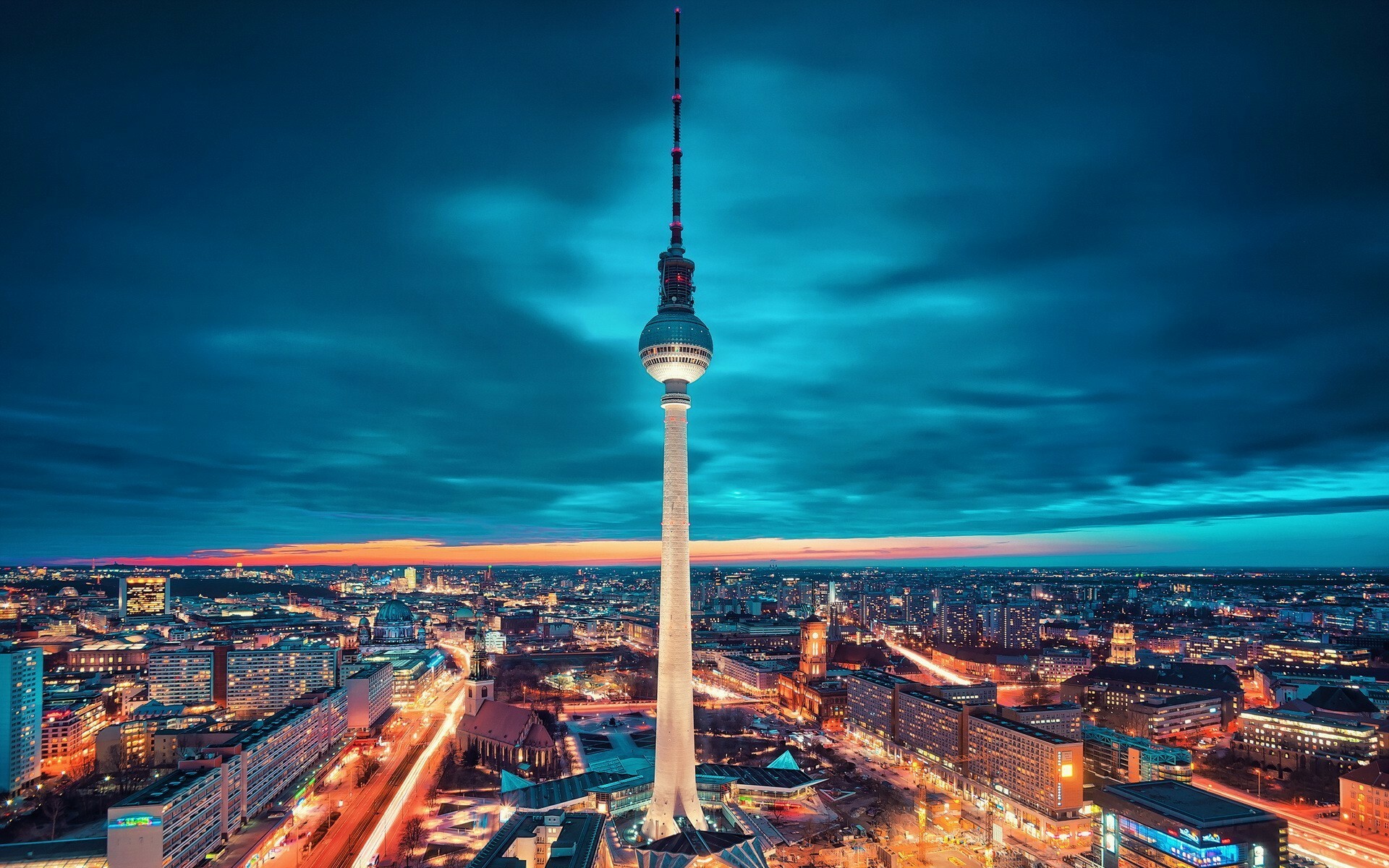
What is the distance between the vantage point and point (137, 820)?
38188 millimetres

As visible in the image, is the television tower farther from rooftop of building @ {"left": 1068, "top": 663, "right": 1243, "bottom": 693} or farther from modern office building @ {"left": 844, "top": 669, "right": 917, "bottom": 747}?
rooftop of building @ {"left": 1068, "top": 663, "right": 1243, "bottom": 693}

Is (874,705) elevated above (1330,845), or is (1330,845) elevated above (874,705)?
(874,705)

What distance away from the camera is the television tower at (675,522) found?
4478 centimetres

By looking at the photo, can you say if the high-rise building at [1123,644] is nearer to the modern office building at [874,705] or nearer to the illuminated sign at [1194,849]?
the modern office building at [874,705]

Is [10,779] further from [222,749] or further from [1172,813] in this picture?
[1172,813]

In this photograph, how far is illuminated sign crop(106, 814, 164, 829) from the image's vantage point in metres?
37.9

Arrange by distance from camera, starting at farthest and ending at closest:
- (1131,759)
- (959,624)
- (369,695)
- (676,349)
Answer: (959,624)
(369,695)
(1131,759)
(676,349)

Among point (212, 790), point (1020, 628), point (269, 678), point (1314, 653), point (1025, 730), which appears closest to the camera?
point (212, 790)

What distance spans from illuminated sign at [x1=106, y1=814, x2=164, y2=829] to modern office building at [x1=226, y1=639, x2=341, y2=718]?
178 feet

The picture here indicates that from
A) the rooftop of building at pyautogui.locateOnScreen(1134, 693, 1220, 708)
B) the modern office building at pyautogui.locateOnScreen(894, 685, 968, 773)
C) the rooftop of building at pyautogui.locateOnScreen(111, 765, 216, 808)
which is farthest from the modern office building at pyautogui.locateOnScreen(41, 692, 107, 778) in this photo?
the rooftop of building at pyautogui.locateOnScreen(1134, 693, 1220, 708)

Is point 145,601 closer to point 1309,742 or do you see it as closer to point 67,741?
point 67,741

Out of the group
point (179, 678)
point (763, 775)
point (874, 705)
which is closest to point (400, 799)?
point (763, 775)

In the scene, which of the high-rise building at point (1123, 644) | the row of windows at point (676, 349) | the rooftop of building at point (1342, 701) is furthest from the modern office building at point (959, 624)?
the row of windows at point (676, 349)

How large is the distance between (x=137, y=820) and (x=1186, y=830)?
4853 centimetres
